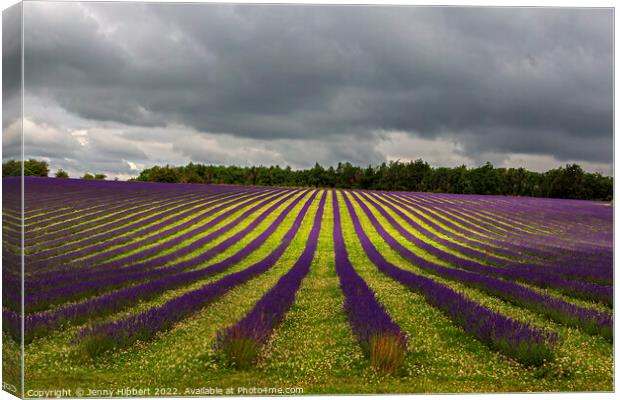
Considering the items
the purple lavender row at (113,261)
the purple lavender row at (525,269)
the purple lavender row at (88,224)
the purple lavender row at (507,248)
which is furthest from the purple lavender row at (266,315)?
the purple lavender row at (507,248)

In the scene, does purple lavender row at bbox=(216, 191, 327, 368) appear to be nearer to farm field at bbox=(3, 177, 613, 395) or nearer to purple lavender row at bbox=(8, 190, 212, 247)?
farm field at bbox=(3, 177, 613, 395)

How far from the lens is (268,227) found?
7746 millimetres

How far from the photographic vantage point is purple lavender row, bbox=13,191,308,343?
5768 millimetres

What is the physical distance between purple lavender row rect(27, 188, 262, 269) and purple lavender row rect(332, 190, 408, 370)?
252 cm

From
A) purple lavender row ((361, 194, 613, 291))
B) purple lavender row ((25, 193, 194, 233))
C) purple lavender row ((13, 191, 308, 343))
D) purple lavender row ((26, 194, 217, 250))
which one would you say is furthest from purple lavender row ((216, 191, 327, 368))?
purple lavender row ((25, 193, 194, 233))

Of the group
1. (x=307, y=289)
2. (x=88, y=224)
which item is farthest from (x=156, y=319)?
(x=88, y=224)

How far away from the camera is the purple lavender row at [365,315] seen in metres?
5.33

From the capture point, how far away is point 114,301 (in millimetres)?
6148

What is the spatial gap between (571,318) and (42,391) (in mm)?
8168

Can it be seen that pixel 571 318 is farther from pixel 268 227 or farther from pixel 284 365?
pixel 268 227

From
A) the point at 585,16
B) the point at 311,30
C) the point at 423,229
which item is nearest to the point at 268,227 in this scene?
the point at 423,229

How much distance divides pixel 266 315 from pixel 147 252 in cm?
259

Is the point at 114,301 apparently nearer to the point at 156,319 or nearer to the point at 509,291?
the point at 156,319

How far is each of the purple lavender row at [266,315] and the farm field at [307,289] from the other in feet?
0.09
